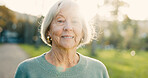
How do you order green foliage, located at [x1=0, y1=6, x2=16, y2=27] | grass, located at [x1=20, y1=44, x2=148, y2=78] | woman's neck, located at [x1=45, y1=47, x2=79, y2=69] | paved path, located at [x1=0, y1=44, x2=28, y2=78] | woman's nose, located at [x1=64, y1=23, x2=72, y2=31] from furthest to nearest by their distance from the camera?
green foliage, located at [x1=0, y1=6, x2=16, y2=27] < grass, located at [x1=20, y1=44, x2=148, y2=78] < paved path, located at [x1=0, y1=44, x2=28, y2=78] < woman's neck, located at [x1=45, y1=47, x2=79, y2=69] < woman's nose, located at [x1=64, y1=23, x2=72, y2=31]

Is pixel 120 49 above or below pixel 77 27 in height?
below

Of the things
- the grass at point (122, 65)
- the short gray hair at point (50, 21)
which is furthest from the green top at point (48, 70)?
the grass at point (122, 65)

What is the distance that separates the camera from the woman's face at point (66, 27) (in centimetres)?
196

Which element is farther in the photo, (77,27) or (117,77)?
(117,77)

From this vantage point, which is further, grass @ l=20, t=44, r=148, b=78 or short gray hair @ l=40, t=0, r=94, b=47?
grass @ l=20, t=44, r=148, b=78

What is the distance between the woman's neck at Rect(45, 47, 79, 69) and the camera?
2.12m

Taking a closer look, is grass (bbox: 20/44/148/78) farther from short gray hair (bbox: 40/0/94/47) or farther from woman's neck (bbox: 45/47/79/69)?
woman's neck (bbox: 45/47/79/69)

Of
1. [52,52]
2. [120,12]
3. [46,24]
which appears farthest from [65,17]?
[120,12]

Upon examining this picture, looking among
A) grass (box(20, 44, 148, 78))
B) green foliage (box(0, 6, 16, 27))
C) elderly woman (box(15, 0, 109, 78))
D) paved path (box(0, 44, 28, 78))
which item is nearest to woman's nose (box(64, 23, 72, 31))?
elderly woman (box(15, 0, 109, 78))

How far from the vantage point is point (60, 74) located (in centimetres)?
204

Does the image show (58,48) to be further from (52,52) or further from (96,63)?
(96,63)

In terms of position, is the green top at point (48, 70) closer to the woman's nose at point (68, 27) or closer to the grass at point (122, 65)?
the woman's nose at point (68, 27)

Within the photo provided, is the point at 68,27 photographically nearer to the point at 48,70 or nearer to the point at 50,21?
the point at 50,21

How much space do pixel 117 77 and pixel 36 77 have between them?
6524 mm
